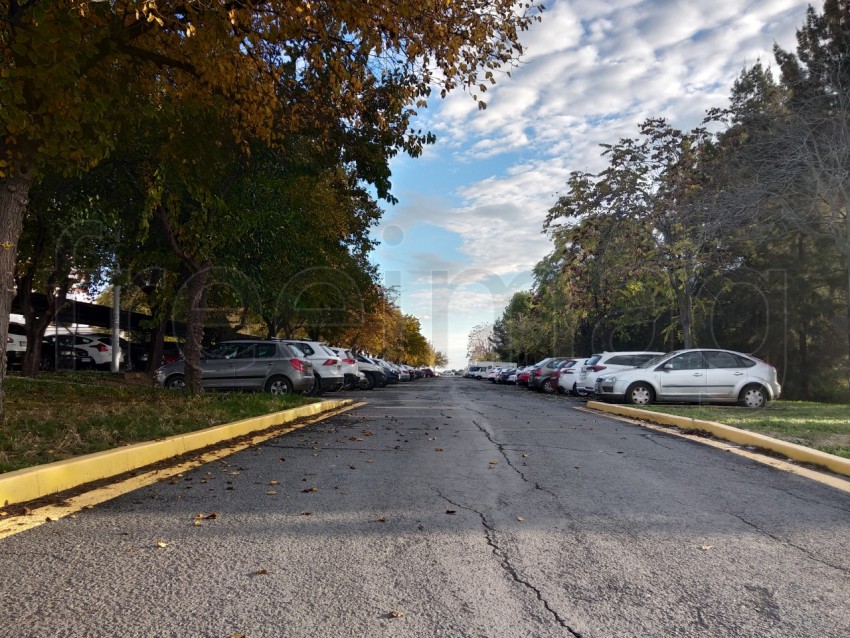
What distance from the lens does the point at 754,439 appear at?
27.9ft

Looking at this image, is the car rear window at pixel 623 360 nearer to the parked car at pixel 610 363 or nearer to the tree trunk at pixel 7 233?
the parked car at pixel 610 363

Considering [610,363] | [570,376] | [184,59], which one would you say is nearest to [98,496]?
[184,59]

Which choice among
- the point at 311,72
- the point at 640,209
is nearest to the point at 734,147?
the point at 640,209

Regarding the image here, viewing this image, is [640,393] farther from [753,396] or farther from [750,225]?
[750,225]

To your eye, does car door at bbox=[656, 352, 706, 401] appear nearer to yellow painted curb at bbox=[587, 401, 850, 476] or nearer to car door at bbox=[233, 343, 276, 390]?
yellow painted curb at bbox=[587, 401, 850, 476]

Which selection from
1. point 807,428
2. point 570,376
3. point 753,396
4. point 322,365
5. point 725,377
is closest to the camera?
point 807,428

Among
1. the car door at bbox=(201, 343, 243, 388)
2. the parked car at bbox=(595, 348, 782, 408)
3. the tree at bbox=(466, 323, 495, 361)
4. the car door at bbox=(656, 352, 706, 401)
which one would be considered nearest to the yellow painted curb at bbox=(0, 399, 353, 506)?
the car door at bbox=(201, 343, 243, 388)

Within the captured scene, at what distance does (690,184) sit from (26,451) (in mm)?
20472

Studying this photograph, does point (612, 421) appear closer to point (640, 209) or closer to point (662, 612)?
point (662, 612)

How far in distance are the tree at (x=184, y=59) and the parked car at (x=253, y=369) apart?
7.97 m

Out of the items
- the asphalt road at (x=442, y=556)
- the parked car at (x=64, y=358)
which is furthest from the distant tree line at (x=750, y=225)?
the parked car at (x=64, y=358)

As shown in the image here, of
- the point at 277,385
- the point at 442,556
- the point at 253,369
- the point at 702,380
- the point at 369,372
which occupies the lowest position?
the point at 442,556

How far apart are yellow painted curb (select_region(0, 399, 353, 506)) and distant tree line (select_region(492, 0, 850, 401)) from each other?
1460cm

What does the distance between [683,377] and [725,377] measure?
3.20 ft
